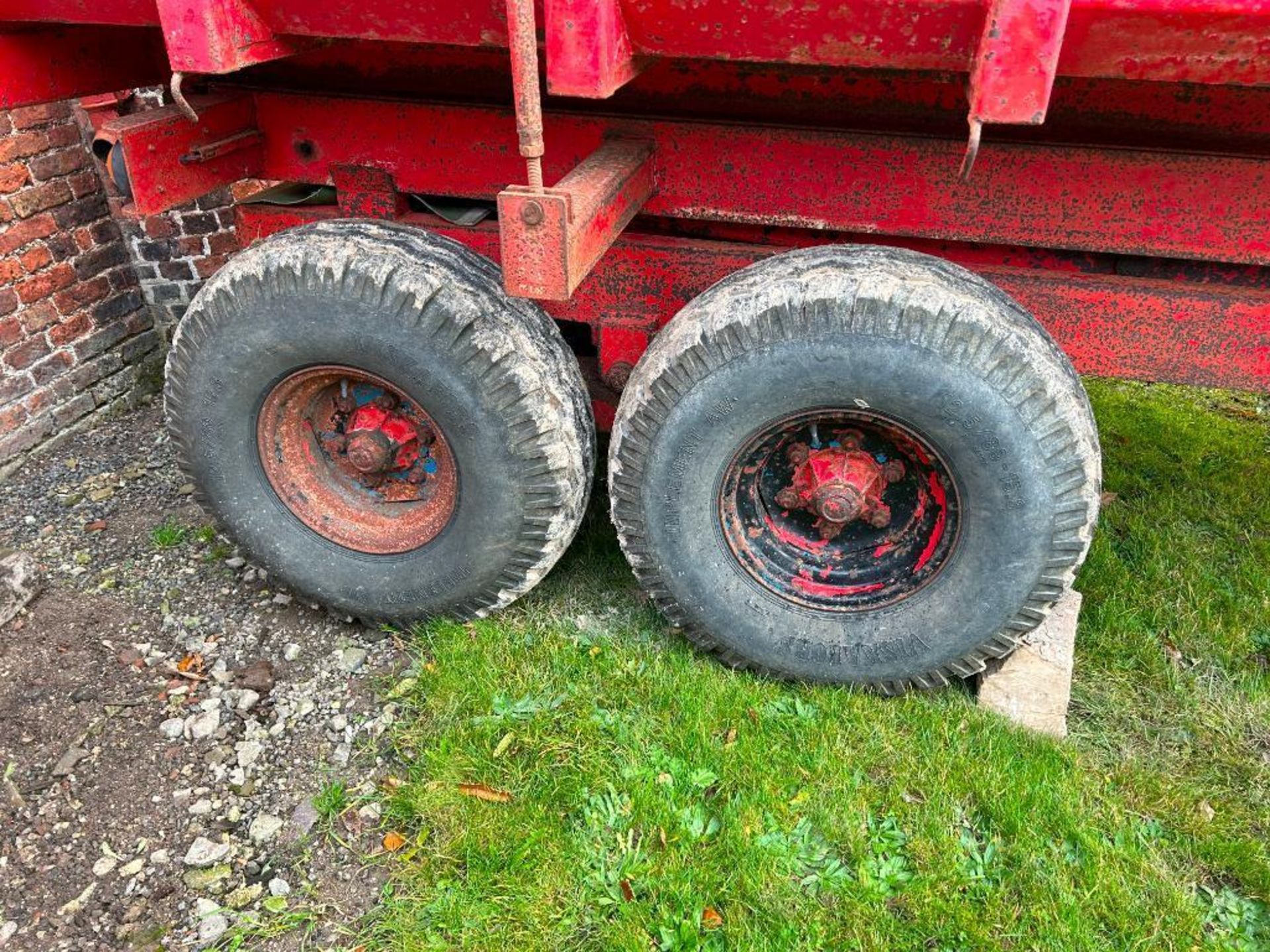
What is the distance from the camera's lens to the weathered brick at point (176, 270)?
436 cm

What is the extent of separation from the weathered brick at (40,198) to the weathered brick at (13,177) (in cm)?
3

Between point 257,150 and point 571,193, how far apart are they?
1464 mm

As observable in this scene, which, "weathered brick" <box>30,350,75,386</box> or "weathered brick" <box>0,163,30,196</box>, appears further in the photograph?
"weathered brick" <box>30,350,75,386</box>

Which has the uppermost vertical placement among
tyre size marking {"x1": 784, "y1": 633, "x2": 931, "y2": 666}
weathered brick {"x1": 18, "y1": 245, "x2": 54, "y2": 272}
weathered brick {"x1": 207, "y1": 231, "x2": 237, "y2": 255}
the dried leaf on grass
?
weathered brick {"x1": 18, "y1": 245, "x2": 54, "y2": 272}

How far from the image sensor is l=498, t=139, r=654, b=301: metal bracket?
2053 mm

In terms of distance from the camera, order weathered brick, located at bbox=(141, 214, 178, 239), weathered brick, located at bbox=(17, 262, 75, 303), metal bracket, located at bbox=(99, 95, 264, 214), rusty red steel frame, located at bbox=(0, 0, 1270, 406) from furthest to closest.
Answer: weathered brick, located at bbox=(141, 214, 178, 239)
weathered brick, located at bbox=(17, 262, 75, 303)
metal bracket, located at bbox=(99, 95, 264, 214)
rusty red steel frame, located at bbox=(0, 0, 1270, 406)

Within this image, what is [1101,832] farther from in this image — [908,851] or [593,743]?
[593,743]

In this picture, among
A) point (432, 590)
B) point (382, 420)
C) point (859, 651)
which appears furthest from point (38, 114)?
point (859, 651)

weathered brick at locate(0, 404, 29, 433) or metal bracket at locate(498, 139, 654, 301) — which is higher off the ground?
metal bracket at locate(498, 139, 654, 301)

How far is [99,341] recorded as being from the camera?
4.26 m

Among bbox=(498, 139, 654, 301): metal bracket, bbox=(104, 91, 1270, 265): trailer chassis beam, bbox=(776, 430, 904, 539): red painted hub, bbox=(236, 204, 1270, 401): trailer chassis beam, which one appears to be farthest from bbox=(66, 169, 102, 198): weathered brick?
bbox=(776, 430, 904, 539): red painted hub

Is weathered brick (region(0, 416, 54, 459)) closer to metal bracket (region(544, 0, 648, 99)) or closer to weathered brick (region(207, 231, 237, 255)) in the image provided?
weathered brick (region(207, 231, 237, 255))

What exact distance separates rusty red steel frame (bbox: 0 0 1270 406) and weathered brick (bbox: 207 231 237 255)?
1402 mm

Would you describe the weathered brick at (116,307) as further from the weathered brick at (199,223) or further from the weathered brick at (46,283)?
the weathered brick at (199,223)
